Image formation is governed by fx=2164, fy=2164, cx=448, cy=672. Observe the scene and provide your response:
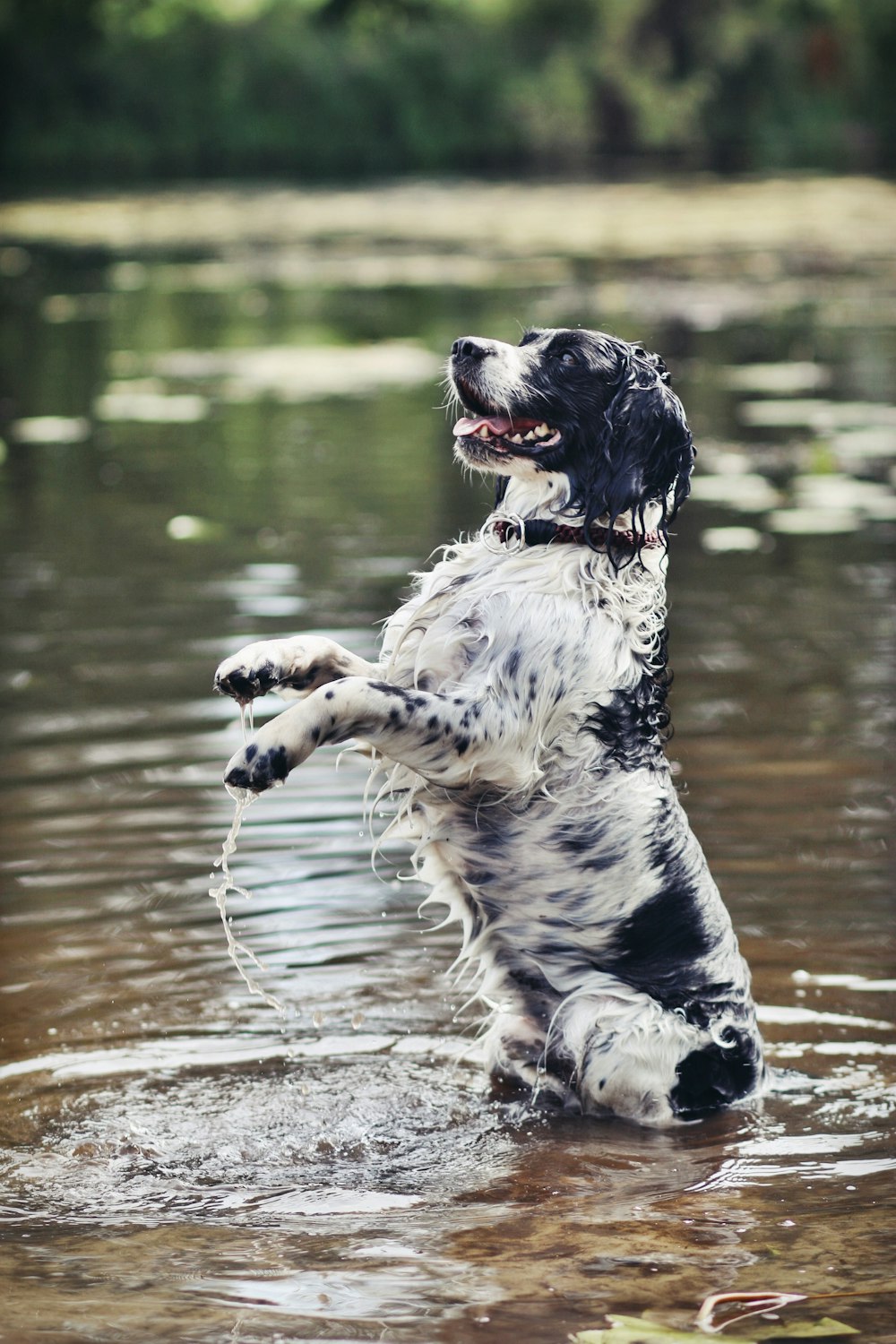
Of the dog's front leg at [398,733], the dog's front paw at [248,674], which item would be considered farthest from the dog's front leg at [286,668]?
the dog's front leg at [398,733]

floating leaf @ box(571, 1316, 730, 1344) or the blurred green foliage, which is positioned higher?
the blurred green foliage

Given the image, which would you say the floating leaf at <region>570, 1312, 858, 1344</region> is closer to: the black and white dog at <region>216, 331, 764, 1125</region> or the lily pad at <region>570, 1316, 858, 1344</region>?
the lily pad at <region>570, 1316, 858, 1344</region>

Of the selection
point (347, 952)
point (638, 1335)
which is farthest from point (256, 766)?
point (347, 952)

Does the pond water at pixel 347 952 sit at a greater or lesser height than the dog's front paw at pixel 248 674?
lesser

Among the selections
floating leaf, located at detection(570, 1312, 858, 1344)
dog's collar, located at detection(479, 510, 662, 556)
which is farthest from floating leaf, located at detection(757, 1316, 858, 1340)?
dog's collar, located at detection(479, 510, 662, 556)

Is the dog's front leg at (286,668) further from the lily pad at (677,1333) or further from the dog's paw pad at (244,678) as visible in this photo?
the lily pad at (677,1333)

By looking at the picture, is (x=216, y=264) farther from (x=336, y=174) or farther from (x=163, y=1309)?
(x=163, y=1309)

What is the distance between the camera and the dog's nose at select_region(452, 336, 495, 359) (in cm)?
525

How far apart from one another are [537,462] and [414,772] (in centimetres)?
82

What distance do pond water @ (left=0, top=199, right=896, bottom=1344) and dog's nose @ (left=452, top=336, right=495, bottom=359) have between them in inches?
73.3

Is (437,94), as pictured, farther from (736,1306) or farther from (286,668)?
(736,1306)

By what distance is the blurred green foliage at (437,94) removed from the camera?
41.7 m

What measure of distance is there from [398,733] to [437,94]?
39.7 meters

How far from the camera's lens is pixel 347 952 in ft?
21.3
